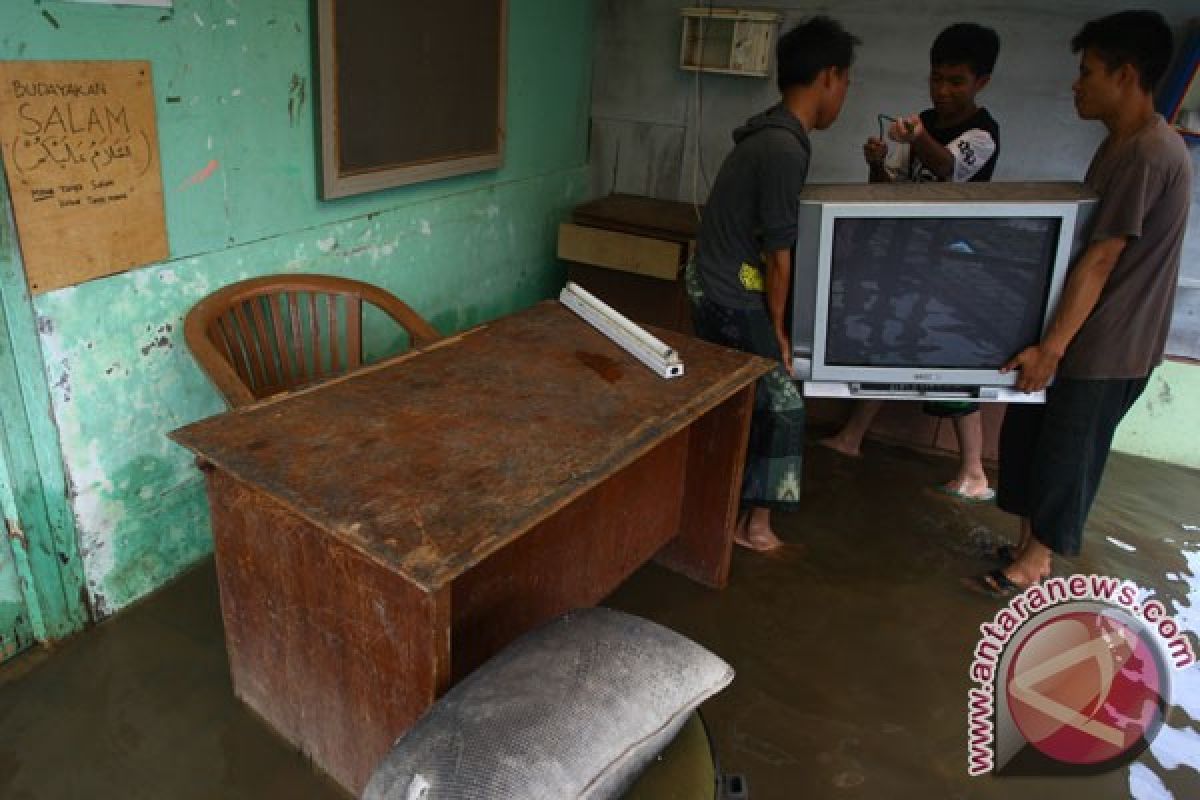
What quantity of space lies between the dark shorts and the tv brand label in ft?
0.82

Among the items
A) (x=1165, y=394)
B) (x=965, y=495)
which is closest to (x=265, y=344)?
(x=965, y=495)

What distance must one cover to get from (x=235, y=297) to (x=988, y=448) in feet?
9.63

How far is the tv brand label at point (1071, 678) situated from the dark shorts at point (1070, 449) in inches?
9.8

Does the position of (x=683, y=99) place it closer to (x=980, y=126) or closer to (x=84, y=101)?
(x=980, y=126)

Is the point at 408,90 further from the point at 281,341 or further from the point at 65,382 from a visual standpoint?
the point at 65,382

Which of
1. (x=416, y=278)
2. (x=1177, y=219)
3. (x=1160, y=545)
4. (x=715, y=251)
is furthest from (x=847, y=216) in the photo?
(x=1160, y=545)

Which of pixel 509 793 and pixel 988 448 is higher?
pixel 509 793

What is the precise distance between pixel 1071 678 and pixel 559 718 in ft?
5.52

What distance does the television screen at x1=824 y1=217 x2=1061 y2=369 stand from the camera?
7.23 ft

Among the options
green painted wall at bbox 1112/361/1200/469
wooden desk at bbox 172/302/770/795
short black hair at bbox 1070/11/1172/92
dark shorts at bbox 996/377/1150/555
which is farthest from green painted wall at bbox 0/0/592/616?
green painted wall at bbox 1112/361/1200/469

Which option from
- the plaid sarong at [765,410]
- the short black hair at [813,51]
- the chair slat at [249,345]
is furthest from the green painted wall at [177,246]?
the short black hair at [813,51]

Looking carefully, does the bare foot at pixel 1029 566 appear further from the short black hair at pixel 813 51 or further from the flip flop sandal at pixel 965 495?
the short black hair at pixel 813 51

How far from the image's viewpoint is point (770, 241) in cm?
231

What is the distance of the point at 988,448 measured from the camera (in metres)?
3.44
